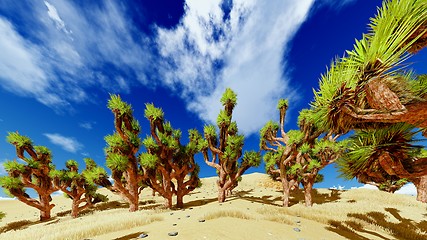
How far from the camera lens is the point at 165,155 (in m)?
13.7

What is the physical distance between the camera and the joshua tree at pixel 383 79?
9.63 feet

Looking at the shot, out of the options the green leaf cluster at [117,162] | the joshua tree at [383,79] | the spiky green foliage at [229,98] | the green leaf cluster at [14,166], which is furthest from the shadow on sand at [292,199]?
the green leaf cluster at [14,166]

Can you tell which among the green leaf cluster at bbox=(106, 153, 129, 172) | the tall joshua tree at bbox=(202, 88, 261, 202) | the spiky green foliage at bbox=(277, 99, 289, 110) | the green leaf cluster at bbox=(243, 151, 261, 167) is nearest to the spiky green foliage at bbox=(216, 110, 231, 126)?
the tall joshua tree at bbox=(202, 88, 261, 202)

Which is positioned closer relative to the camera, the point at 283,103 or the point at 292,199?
the point at 292,199

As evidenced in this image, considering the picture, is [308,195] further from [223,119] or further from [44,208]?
[44,208]

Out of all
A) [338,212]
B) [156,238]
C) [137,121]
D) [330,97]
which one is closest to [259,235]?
[156,238]

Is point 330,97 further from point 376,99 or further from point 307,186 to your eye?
point 307,186

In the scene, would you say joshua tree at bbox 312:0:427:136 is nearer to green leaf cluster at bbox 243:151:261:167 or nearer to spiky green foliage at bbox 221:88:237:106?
spiky green foliage at bbox 221:88:237:106

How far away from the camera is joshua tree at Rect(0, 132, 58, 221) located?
14008 millimetres

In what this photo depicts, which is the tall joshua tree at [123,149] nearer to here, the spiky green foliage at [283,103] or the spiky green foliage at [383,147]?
the spiky green foliage at [383,147]

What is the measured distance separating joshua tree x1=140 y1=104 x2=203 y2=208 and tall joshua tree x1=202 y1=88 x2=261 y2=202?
127 cm

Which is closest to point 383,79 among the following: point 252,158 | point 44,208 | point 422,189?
point 252,158

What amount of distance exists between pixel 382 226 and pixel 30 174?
23.5m

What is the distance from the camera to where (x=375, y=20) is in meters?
3.61
